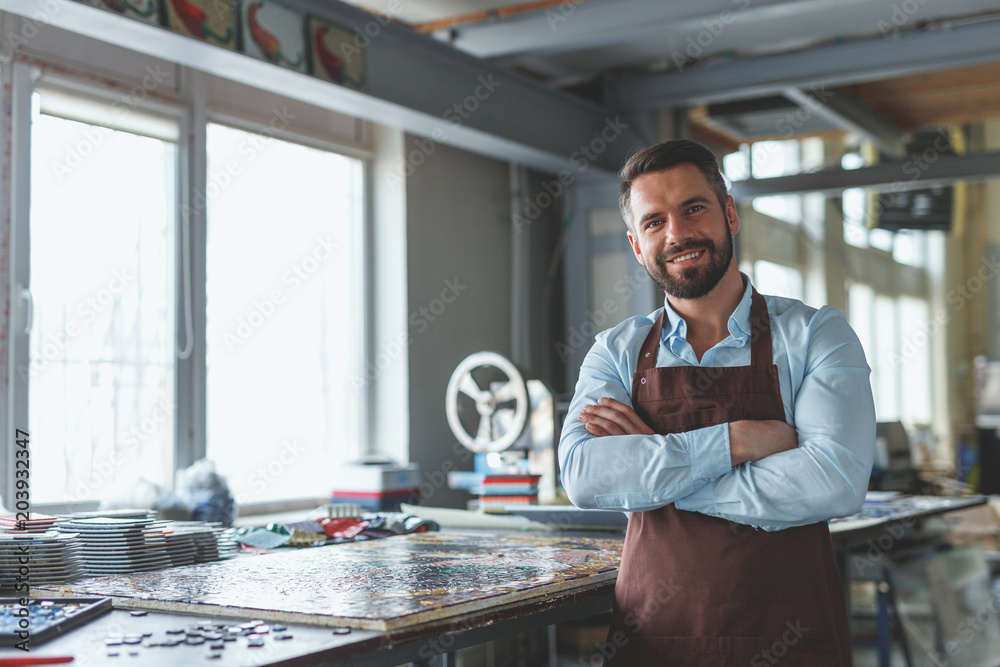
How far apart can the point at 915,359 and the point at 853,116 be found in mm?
5462

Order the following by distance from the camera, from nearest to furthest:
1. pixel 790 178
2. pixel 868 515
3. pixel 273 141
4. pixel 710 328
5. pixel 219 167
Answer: pixel 710 328
pixel 868 515
pixel 219 167
pixel 273 141
pixel 790 178

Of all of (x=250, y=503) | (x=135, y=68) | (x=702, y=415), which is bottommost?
(x=250, y=503)

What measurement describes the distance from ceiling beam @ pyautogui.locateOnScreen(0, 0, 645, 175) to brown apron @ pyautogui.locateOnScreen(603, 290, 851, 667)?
7.56 ft

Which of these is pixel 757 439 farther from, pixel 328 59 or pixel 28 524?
pixel 328 59

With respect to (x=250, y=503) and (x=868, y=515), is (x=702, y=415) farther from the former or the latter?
(x=250, y=503)

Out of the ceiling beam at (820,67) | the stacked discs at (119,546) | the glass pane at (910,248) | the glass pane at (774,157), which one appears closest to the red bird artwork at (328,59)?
the stacked discs at (119,546)

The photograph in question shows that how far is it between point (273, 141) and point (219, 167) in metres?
0.40

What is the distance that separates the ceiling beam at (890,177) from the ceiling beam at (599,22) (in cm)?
110

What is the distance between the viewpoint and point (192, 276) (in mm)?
4457

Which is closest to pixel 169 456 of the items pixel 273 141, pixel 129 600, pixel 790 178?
pixel 273 141

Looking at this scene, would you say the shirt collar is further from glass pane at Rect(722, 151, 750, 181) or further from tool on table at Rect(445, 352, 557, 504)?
glass pane at Rect(722, 151, 750, 181)

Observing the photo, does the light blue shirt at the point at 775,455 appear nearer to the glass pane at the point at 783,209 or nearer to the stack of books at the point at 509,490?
the stack of books at the point at 509,490

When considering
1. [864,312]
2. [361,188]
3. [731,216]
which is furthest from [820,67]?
[864,312]

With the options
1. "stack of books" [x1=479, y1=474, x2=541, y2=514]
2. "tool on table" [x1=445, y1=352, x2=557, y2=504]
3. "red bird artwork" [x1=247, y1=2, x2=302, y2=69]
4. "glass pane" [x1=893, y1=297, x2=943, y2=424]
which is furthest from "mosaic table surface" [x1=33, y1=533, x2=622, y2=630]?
"glass pane" [x1=893, y1=297, x2=943, y2=424]
